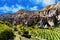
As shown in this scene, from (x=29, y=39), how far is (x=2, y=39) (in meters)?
9.26

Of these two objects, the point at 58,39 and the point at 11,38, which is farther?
the point at 58,39

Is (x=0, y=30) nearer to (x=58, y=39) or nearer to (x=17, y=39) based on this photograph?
(x=17, y=39)

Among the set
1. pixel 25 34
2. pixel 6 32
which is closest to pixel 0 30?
pixel 6 32

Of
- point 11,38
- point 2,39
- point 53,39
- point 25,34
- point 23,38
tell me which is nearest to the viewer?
point 2,39

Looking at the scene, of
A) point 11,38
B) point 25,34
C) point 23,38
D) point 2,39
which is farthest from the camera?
point 25,34

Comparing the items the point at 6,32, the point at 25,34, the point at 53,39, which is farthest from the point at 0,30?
the point at 53,39

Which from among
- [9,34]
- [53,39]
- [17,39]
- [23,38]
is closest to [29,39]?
[23,38]

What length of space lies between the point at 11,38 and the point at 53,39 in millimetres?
32453

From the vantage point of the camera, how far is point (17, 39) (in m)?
34.9

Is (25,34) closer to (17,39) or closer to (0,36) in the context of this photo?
(17,39)

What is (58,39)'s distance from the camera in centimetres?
6594

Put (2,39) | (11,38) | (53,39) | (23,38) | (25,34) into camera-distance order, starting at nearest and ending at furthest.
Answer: (2,39) → (11,38) → (23,38) → (25,34) → (53,39)

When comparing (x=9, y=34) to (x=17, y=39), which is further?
(x=17, y=39)

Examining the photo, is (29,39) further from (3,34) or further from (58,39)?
(58,39)
